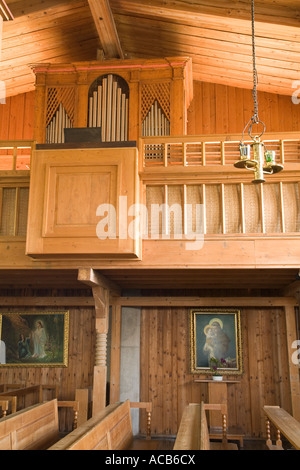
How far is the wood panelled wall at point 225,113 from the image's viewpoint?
10.8 meters

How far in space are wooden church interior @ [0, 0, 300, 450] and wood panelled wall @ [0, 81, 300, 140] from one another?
3 cm

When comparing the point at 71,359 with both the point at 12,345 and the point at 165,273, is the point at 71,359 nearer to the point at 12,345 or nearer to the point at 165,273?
the point at 12,345

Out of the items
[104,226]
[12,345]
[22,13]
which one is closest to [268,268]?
[104,226]

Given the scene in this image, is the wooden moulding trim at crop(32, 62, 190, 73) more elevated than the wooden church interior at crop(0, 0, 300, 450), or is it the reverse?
the wooden moulding trim at crop(32, 62, 190, 73)

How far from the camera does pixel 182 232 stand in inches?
267

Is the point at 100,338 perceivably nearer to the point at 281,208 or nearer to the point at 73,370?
the point at 73,370

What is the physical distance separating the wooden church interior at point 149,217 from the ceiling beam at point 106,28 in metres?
0.04

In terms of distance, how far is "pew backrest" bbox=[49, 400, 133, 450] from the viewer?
359 cm

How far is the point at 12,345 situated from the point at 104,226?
4.63 metres

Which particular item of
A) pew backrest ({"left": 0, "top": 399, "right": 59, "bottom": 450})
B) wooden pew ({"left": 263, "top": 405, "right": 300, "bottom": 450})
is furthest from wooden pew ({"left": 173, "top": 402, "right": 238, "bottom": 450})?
pew backrest ({"left": 0, "top": 399, "right": 59, "bottom": 450})

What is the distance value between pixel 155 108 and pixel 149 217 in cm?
332

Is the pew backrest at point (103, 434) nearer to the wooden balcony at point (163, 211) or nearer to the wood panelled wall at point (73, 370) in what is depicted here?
the wooden balcony at point (163, 211)

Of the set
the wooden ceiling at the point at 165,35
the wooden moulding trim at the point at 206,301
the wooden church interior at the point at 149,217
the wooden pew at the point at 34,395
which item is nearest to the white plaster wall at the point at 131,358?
the wooden church interior at the point at 149,217

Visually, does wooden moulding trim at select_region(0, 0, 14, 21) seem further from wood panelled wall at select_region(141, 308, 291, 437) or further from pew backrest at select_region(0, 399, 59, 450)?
wood panelled wall at select_region(141, 308, 291, 437)
